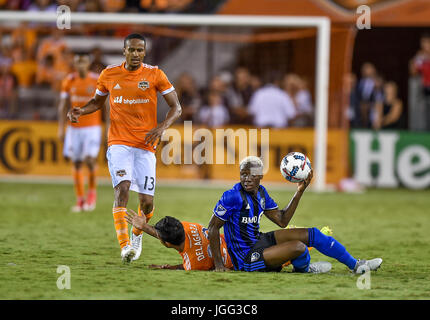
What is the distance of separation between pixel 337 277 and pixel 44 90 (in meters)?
12.1

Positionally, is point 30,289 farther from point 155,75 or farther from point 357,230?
point 357,230

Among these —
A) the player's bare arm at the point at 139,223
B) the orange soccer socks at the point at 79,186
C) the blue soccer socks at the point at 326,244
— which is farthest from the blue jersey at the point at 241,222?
the orange soccer socks at the point at 79,186

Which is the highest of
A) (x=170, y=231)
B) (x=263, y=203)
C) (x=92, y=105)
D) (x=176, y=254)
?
(x=92, y=105)

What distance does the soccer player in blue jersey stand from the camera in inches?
282

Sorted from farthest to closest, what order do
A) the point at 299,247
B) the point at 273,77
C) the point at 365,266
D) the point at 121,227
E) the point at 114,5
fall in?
the point at 273,77 → the point at 114,5 → the point at 121,227 → the point at 365,266 → the point at 299,247

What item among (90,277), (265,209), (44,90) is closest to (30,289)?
(90,277)

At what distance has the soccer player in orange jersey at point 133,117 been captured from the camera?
27.6ft

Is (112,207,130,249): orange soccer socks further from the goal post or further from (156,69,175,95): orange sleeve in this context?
the goal post

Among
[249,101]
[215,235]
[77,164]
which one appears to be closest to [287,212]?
[215,235]

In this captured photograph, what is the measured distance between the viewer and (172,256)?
8789 millimetres

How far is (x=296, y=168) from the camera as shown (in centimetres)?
755

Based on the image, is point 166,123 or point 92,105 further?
point 92,105

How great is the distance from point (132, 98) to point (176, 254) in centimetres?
179

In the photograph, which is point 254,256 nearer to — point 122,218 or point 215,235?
point 215,235
